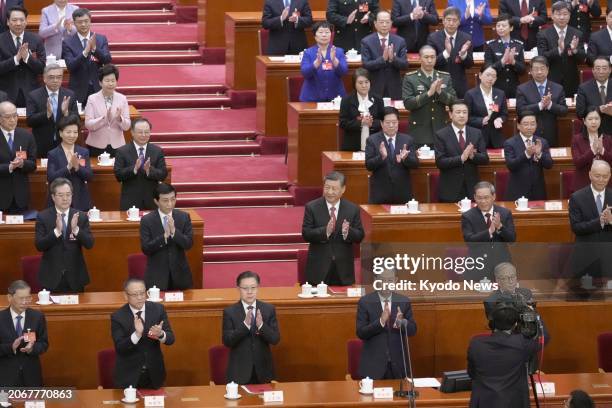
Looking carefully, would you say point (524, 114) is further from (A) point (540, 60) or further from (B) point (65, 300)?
(B) point (65, 300)

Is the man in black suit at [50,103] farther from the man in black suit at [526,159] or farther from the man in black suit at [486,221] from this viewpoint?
the man in black suit at [526,159]

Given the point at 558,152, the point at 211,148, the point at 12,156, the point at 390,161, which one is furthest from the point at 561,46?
the point at 12,156

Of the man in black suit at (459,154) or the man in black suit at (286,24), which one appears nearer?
the man in black suit at (459,154)

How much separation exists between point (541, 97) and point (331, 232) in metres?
2.73

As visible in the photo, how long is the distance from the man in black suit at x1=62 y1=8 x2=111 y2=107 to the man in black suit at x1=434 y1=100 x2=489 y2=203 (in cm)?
296

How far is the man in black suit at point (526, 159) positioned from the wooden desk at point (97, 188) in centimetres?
263

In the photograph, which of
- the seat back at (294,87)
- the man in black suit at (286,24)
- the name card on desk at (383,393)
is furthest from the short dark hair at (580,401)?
the man in black suit at (286,24)

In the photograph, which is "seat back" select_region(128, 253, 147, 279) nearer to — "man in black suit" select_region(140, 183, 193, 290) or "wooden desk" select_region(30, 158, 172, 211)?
"man in black suit" select_region(140, 183, 193, 290)

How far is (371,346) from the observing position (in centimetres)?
938

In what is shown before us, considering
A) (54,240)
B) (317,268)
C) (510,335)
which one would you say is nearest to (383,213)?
(317,268)

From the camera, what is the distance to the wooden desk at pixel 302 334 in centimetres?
976

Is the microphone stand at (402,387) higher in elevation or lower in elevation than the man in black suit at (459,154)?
lower

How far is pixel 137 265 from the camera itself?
10234 millimetres

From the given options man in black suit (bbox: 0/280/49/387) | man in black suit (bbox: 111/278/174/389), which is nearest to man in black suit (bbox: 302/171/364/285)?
man in black suit (bbox: 111/278/174/389)
